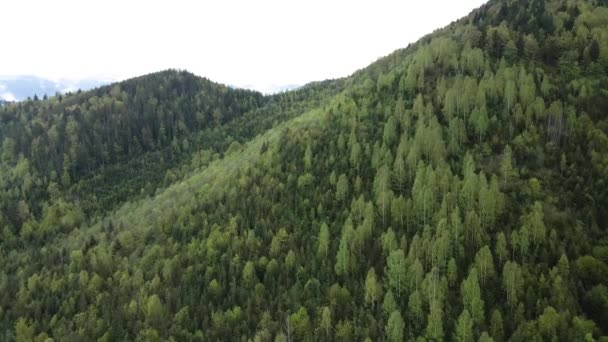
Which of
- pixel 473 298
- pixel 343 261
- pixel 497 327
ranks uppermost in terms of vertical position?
pixel 343 261

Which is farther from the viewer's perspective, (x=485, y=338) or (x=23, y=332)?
(x=23, y=332)

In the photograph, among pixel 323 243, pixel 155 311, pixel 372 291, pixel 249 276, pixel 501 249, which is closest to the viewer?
pixel 372 291

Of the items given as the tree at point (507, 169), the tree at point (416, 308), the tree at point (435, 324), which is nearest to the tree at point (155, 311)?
the tree at point (416, 308)

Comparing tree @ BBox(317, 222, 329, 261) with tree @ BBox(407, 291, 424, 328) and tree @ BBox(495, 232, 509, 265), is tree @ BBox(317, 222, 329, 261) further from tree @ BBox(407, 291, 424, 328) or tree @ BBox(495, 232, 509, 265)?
tree @ BBox(495, 232, 509, 265)

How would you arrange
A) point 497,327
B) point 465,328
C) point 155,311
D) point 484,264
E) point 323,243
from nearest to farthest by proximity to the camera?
point 465,328
point 497,327
point 484,264
point 155,311
point 323,243

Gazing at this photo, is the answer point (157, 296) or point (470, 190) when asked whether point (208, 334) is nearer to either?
point (157, 296)

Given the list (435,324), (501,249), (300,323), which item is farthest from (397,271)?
(300,323)

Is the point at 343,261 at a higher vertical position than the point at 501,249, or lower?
higher

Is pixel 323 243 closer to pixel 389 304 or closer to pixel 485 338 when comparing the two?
pixel 389 304
